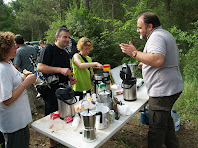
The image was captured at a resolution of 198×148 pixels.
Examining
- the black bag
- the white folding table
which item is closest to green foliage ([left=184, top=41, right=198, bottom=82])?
the white folding table

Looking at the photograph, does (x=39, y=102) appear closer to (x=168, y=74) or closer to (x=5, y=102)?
(x=5, y=102)

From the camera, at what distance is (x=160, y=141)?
198 cm

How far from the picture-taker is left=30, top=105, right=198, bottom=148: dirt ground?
2896 mm

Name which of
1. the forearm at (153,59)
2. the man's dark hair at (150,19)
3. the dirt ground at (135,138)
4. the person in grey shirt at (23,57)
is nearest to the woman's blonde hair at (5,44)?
the forearm at (153,59)

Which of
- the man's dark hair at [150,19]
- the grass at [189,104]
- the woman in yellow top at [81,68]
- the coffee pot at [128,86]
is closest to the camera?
the man's dark hair at [150,19]

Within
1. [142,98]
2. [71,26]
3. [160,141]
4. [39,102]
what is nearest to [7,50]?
[142,98]

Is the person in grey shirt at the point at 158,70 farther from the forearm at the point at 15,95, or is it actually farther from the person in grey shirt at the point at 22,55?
the person in grey shirt at the point at 22,55

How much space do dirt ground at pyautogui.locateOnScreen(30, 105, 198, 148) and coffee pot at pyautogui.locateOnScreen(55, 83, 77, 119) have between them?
1.36 metres

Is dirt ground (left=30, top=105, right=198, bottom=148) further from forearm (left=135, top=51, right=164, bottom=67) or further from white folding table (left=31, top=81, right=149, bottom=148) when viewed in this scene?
forearm (left=135, top=51, right=164, bottom=67)

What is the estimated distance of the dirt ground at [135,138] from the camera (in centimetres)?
290

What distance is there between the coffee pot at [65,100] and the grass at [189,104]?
2.98m

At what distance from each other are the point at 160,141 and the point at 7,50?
2065mm

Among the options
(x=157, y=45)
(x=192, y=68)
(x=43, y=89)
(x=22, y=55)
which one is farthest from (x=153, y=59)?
(x=192, y=68)

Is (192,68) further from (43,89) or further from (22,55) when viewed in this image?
(22,55)
